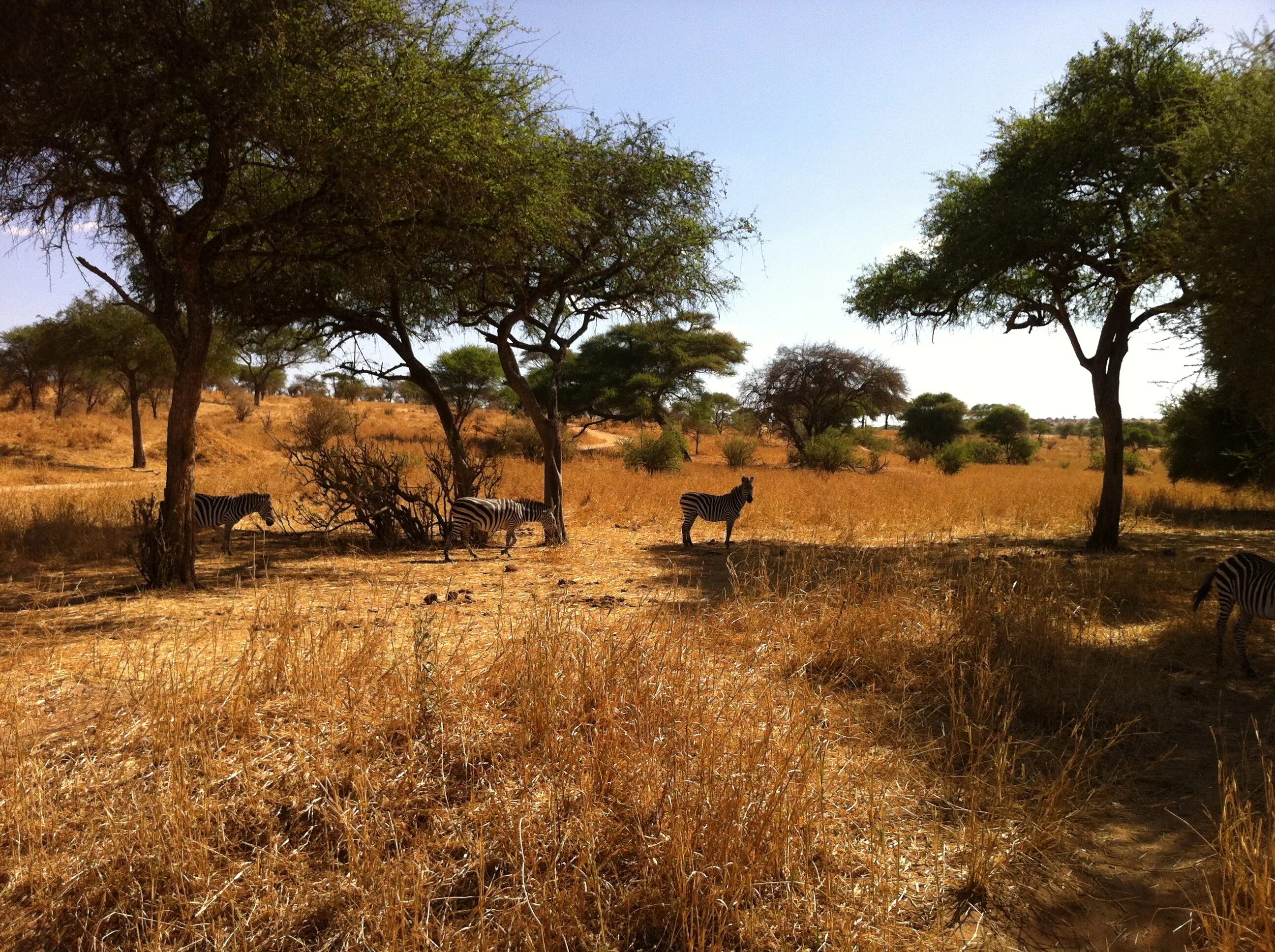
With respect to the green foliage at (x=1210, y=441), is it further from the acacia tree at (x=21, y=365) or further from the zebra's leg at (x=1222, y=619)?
the acacia tree at (x=21, y=365)

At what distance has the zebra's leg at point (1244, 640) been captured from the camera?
5.83m

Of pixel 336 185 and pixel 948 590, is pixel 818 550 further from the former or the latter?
pixel 336 185

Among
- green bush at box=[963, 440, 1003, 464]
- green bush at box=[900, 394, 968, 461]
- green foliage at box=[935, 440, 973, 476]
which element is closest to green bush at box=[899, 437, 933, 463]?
green bush at box=[963, 440, 1003, 464]

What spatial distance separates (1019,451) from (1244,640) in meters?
45.6

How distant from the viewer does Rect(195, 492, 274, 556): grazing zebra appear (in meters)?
10.7

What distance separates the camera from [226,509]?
10.9 m

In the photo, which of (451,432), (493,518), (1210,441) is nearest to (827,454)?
(1210,441)

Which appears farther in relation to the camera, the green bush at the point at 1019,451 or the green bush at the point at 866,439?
the green bush at the point at 1019,451

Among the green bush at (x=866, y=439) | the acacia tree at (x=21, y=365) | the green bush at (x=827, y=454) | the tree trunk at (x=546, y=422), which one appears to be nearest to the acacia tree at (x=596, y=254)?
the tree trunk at (x=546, y=422)

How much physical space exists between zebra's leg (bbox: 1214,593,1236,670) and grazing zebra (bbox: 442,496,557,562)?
8373 millimetres

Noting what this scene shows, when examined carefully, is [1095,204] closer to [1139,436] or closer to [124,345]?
[124,345]

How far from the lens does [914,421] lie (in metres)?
53.2

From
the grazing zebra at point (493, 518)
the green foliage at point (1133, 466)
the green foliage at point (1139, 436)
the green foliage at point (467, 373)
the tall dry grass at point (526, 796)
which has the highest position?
the green foliage at point (467, 373)

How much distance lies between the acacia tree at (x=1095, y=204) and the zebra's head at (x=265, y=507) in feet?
38.6
